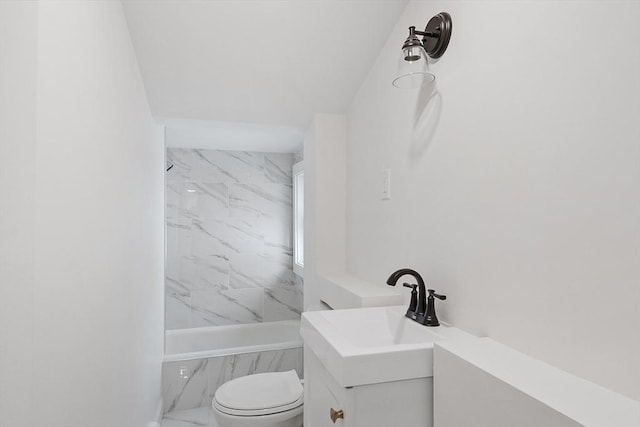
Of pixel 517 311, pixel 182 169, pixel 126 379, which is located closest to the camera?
pixel 517 311

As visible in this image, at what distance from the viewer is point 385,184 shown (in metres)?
1.72

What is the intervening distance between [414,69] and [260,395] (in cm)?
180

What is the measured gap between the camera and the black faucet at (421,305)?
4.09 ft

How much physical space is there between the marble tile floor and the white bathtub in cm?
73

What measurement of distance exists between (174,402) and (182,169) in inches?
81.6

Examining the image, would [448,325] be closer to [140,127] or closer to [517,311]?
[517,311]

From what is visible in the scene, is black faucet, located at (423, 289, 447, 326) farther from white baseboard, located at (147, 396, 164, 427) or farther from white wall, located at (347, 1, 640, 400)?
white baseboard, located at (147, 396, 164, 427)

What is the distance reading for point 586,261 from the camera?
82cm

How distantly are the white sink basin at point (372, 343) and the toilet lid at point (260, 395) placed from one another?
90 cm

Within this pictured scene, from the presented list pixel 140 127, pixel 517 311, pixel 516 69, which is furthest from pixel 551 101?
pixel 140 127

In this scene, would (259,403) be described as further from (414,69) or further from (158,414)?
(414,69)

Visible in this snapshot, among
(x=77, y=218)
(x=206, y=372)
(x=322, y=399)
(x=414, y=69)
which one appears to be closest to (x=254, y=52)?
Result: (x=414, y=69)

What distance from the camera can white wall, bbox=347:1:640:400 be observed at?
754 millimetres

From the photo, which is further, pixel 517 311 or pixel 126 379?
pixel 126 379
